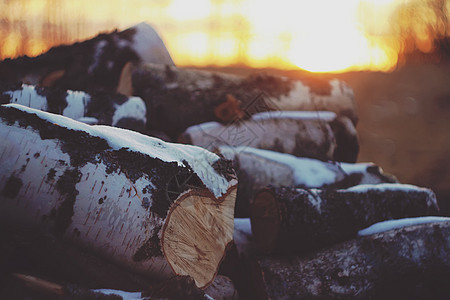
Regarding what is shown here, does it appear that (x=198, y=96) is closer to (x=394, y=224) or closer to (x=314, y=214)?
(x=314, y=214)

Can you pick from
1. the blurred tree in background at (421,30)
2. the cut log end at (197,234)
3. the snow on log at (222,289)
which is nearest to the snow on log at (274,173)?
the snow on log at (222,289)

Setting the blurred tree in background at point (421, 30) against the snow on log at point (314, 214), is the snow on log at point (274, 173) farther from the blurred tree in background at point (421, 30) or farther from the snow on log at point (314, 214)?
the blurred tree in background at point (421, 30)

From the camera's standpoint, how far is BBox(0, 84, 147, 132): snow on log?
264 centimetres

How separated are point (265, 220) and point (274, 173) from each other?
71 cm

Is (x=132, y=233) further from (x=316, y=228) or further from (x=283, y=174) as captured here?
(x=283, y=174)

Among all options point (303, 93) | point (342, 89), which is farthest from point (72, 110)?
point (342, 89)

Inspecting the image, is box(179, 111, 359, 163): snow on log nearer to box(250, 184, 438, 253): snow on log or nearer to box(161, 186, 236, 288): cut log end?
box(250, 184, 438, 253): snow on log

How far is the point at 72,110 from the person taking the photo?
2.86 m

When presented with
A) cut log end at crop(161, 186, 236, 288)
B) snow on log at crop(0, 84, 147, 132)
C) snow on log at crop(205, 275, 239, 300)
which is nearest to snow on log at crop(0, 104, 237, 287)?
cut log end at crop(161, 186, 236, 288)

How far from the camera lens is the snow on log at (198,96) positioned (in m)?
3.83

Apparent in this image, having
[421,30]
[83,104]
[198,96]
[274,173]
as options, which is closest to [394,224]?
[274,173]

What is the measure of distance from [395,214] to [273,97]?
1.91 metres

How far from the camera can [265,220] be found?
102 inches

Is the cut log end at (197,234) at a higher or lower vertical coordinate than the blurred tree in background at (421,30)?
lower
